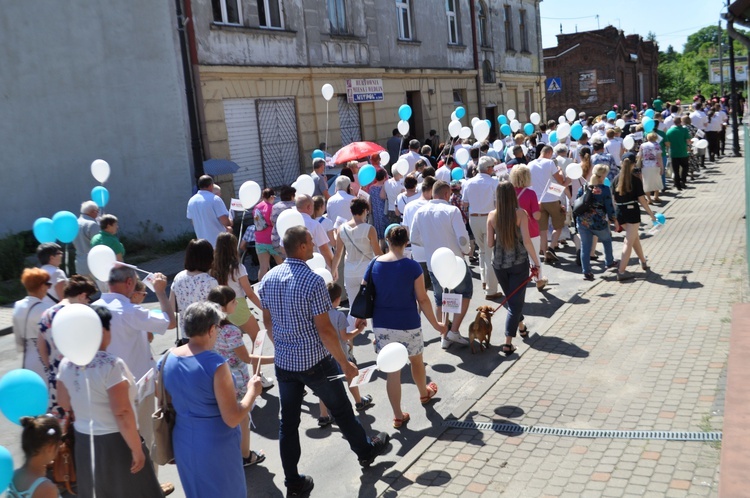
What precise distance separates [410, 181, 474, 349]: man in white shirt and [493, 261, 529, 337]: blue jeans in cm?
42

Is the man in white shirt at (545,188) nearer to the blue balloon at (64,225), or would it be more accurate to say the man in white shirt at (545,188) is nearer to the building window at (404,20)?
the blue balloon at (64,225)

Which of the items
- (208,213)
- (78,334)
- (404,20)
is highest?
(404,20)

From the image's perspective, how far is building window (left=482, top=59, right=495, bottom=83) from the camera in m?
31.0

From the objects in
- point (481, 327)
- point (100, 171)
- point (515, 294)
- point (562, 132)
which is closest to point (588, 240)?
point (515, 294)

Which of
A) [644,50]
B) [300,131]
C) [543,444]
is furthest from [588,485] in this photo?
[644,50]

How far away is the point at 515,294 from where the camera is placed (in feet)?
26.4

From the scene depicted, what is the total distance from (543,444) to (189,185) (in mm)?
12295

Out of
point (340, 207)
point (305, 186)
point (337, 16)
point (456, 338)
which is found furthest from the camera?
point (337, 16)

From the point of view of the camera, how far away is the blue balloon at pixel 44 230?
852 centimetres

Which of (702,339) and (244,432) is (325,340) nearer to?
(244,432)

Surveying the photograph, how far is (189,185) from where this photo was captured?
53.9 feet

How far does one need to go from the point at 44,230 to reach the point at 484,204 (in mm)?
5590

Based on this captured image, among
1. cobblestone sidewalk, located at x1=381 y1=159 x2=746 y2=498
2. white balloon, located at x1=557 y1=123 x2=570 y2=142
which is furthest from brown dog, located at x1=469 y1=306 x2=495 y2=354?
white balloon, located at x1=557 y1=123 x2=570 y2=142

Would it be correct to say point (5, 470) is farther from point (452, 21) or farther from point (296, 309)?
point (452, 21)
